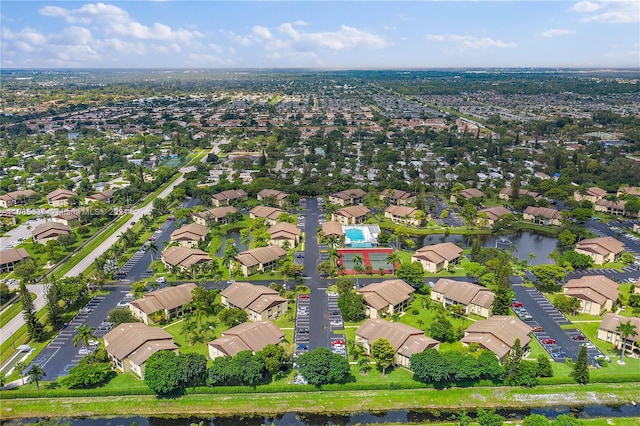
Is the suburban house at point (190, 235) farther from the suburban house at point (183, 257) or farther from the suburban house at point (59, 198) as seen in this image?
the suburban house at point (59, 198)

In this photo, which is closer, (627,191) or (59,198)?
(59,198)

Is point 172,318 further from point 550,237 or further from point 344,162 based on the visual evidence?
point 344,162

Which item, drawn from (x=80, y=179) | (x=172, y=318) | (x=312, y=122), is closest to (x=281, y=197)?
(x=172, y=318)

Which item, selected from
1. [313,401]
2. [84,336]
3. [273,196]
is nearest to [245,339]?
[313,401]

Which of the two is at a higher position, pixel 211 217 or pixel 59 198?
pixel 59 198

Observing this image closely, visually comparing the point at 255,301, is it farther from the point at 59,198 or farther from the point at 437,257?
the point at 59,198

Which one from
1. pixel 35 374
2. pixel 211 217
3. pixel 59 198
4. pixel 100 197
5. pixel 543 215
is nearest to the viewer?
pixel 35 374

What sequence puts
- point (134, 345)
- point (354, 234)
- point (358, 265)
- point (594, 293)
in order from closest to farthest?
point (134, 345), point (594, 293), point (358, 265), point (354, 234)

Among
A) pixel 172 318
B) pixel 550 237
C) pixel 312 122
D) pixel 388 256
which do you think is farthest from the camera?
pixel 312 122
